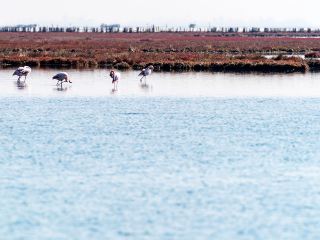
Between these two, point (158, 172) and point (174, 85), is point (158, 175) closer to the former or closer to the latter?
point (158, 172)

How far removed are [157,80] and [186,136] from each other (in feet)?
63.4

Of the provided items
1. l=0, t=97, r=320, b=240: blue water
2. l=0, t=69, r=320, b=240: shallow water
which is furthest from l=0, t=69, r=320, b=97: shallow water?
l=0, t=97, r=320, b=240: blue water

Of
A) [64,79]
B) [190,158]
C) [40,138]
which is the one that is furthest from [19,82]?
[190,158]

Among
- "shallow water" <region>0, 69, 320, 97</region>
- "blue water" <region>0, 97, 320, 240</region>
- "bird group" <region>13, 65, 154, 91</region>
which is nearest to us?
"blue water" <region>0, 97, 320, 240</region>

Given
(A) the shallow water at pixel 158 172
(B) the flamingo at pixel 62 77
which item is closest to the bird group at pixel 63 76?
(B) the flamingo at pixel 62 77

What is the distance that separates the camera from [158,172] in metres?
17.8

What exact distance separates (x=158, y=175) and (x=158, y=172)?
0.33 meters

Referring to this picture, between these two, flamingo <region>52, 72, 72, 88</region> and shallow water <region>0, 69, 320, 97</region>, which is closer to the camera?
shallow water <region>0, 69, 320, 97</region>

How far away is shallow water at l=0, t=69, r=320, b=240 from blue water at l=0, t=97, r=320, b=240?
0.03 meters

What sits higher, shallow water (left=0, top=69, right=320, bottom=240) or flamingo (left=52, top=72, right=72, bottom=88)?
flamingo (left=52, top=72, right=72, bottom=88)

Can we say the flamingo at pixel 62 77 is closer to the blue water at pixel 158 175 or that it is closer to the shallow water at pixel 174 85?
the shallow water at pixel 174 85

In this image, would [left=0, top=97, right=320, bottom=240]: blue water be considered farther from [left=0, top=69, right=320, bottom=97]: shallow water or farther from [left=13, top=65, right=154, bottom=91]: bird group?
[left=13, top=65, right=154, bottom=91]: bird group

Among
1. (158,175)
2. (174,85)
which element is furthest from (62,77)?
(158,175)

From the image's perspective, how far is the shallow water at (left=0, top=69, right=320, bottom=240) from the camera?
46.5 ft
